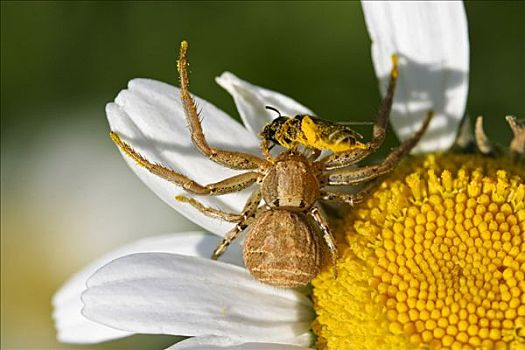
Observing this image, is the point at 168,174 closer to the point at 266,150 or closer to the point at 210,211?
the point at 210,211

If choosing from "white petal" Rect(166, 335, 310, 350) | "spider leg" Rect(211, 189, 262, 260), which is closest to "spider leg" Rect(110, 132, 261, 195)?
"spider leg" Rect(211, 189, 262, 260)

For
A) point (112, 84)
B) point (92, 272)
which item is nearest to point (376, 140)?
point (92, 272)

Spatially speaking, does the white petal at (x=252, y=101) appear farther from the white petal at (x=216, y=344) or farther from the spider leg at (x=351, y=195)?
the white petal at (x=216, y=344)

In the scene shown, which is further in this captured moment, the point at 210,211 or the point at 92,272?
the point at 92,272

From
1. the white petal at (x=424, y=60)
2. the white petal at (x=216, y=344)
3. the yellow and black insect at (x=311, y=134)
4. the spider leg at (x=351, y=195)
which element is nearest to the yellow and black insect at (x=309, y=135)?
the yellow and black insect at (x=311, y=134)

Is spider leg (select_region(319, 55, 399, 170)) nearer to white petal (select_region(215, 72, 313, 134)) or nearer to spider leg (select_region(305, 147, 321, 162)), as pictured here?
spider leg (select_region(305, 147, 321, 162))

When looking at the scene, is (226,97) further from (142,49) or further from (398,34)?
(398,34)

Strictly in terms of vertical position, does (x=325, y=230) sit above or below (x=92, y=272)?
above

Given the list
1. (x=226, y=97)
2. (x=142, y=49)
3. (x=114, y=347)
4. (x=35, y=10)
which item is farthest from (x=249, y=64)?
(x=114, y=347)
